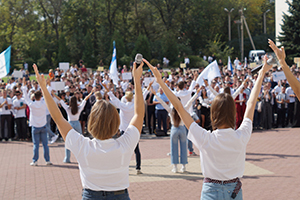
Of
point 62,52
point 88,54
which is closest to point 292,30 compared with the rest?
point 88,54

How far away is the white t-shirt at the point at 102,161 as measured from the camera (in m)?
3.05

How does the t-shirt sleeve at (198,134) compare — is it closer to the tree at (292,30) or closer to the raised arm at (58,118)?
the raised arm at (58,118)

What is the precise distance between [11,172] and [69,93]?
574cm

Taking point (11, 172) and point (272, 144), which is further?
point (272, 144)

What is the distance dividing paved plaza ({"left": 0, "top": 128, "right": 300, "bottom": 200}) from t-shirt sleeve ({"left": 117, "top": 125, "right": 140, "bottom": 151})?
4.33 meters

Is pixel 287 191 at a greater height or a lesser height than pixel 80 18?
lesser

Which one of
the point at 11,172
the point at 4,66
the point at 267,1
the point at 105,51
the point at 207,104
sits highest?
the point at 267,1

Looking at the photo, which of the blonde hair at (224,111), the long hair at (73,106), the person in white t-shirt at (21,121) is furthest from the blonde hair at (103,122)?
the person in white t-shirt at (21,121)

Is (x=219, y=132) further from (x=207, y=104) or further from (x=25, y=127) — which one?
(x=25, y=127)

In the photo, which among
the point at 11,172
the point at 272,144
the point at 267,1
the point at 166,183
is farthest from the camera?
the point at 267,1

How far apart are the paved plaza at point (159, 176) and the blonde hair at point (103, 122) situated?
4484 mm

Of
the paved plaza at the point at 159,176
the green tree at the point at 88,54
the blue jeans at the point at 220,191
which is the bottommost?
the paved plaza at the point at 159,176

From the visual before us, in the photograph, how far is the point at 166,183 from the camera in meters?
8.35

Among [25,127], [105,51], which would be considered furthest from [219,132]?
[105,51]
